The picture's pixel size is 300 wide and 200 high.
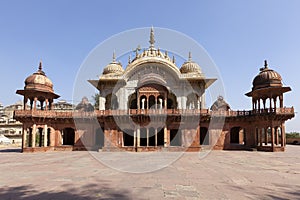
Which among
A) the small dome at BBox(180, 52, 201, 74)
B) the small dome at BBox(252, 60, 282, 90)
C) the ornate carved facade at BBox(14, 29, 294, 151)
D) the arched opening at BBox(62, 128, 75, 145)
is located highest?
the small dome at BBox(180, 52, 201, 74)

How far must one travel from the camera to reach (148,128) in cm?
2158

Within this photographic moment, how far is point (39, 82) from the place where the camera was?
72.9 ft

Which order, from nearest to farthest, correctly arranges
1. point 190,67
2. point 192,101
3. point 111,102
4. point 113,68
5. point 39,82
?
point 39,82
point 192,101
point 111,102
point 190,67
point 113,68

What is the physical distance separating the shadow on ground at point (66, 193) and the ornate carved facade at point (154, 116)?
14.0m

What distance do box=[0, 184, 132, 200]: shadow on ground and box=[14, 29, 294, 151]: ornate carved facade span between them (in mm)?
14049

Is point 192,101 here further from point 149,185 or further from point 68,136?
point 149,185

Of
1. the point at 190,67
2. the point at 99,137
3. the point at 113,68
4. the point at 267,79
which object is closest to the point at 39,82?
the point at 99,137

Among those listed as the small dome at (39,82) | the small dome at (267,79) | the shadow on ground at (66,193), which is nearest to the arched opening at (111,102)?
the small dome at (39,82)

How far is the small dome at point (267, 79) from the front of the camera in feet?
68.8

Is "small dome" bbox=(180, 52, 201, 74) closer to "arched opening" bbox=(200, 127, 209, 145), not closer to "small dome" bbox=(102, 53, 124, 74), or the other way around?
"arched opening" bbox=(200, 127, 209, 145)

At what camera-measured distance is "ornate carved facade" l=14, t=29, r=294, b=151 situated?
21031mm

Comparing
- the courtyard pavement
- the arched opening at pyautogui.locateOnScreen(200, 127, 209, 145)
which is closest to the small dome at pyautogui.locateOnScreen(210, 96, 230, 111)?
the arched opening at pyautogui.locateOnScreen(200, 127, 209, 145)

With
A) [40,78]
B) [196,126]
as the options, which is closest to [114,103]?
[40,78]

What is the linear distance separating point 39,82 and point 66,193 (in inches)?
737
